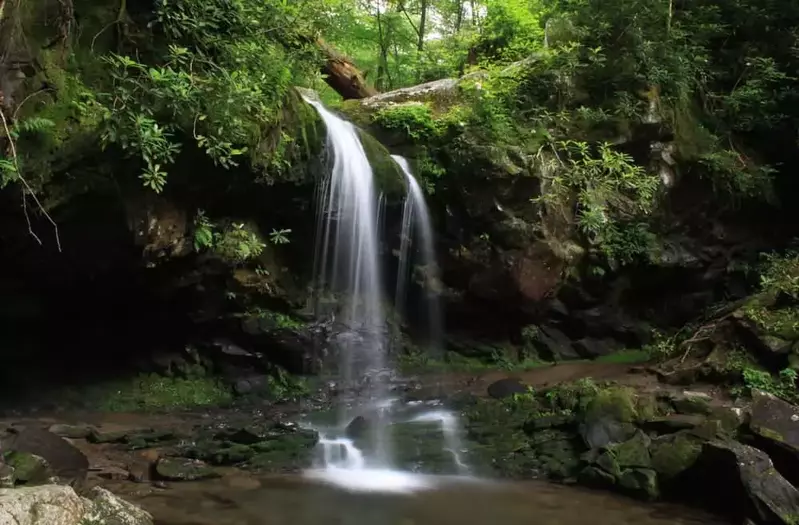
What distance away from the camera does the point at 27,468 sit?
5637 mm

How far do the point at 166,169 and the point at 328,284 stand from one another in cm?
416

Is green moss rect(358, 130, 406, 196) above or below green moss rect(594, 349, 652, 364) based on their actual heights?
above

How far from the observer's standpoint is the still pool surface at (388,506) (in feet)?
19.4

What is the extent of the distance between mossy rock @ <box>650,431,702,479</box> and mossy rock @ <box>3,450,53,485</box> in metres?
6.21

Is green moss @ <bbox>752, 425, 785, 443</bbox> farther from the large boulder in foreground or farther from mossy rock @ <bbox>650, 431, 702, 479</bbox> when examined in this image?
the large boulder in foreground

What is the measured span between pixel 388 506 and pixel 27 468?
3.43 meters

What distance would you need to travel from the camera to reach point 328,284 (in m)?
11.7

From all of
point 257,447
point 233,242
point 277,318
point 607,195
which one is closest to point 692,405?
point 607,195

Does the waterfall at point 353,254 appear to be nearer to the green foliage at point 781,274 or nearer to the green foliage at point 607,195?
the green foliage at point 607,195

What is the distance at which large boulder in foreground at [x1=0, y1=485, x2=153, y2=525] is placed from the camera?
4066 millimetres

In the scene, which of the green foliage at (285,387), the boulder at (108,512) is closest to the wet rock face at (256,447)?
the green foliage at (285,387)

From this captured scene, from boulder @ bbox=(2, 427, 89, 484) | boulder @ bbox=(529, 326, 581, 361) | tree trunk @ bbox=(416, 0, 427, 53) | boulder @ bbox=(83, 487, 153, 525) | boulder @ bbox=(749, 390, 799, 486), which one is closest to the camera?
boulder @ bbox=(83, 487, 153, 525)

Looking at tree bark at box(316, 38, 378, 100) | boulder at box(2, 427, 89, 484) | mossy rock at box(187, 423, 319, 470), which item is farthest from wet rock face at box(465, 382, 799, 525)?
tree bark at box(316, 38, 378, 100)

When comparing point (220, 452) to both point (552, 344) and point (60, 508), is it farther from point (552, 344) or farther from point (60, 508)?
point (552, 344)
